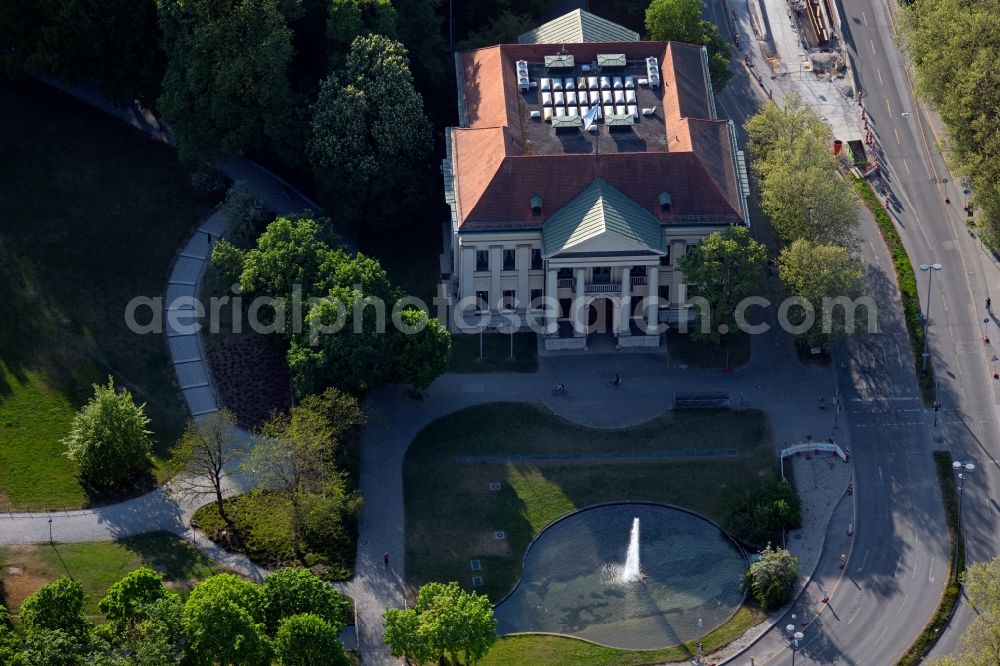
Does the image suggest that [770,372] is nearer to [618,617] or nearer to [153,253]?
[618,617]

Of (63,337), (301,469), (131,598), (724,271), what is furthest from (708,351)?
(131,598)

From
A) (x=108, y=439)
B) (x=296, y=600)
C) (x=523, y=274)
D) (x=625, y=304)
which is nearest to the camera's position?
(x=296, y=600)

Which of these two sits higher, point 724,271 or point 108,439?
point 724,271

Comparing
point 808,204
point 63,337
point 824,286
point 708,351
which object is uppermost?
point 808,204

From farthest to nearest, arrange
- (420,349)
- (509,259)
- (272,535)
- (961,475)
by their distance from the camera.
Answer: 1. (509,259)
2. (961,475)
3. (420,349)
4. (272,535)

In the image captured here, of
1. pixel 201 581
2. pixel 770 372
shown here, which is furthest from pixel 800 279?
pixel 201 581

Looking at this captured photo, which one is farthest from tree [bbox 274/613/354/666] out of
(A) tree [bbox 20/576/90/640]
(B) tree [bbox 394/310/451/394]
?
(B) tree [bbox 394/310/451/394]

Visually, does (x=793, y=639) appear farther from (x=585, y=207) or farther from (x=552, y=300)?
(x=585, y=207)

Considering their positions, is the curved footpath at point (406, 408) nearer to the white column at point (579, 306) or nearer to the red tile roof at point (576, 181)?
the white column at point (579, 306)

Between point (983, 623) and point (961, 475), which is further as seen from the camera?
point (961, 475)
